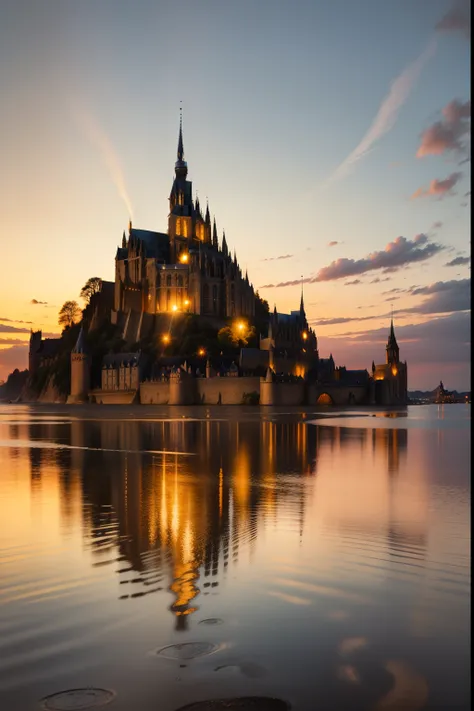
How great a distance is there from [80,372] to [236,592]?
95.0m

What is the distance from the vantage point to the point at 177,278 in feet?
342

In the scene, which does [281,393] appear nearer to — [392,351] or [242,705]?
[392,351]

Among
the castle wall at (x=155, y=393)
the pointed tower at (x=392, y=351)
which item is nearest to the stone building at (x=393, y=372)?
the pointed tower at (x=392, y=351)

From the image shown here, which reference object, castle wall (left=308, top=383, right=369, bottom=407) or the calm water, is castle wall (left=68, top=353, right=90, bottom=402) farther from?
the calm water

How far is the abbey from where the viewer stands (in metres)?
104

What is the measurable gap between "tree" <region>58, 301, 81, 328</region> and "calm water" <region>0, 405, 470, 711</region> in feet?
383

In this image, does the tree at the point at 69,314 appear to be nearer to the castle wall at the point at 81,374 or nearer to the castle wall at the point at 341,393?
the castle wall at the point at 81,374

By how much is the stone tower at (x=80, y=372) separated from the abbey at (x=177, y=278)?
828 centimetres

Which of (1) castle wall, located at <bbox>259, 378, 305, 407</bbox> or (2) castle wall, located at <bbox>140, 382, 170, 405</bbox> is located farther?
(2) castle wall, located at <bbox>140, 382, 170, 405</bbox>

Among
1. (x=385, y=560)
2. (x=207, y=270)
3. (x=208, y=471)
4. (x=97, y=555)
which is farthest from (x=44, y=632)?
(x=207, y=270)

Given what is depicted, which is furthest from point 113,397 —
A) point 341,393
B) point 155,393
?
point 341,393

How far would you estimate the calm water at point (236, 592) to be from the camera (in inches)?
202

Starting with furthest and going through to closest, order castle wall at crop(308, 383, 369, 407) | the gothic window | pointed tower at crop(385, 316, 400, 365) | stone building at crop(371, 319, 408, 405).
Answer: pointed tower at crop(385, 316, 400, 365) < stone building at crop(371, 319, 408, 405) < the gothic window < castle wall at crop(308, 383, 369, 407)

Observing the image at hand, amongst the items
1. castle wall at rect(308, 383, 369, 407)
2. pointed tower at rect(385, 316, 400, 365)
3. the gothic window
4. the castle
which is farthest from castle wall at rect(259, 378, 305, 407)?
pointed tower at rect(385, 316, 400, 365)
